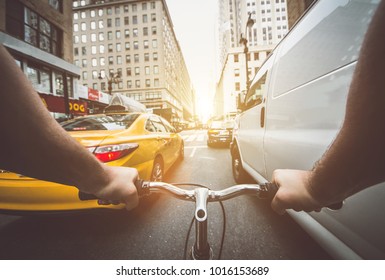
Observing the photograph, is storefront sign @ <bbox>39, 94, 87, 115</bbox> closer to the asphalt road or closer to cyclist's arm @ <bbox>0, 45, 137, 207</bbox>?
the asphalt road

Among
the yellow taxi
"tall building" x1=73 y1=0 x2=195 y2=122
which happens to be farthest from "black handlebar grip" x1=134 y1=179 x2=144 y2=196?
"tall building" x1=73 y1=0 x2=195 y2=122

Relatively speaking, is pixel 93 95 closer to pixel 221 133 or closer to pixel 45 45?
pixel 45 45

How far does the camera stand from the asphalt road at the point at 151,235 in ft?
5.76

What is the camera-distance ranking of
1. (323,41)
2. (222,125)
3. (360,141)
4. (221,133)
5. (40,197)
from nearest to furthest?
(360,141)
(323,41)
(40,197)
(221,133)
(222,125)

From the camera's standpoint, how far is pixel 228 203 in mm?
2885

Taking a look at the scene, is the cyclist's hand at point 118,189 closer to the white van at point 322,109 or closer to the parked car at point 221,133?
the white van at point 322,109

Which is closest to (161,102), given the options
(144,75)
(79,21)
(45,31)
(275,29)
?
(144,75)

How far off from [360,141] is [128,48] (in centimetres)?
5574

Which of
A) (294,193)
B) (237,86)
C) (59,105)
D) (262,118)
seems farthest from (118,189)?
(237,86)

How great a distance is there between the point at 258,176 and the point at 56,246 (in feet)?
7.90

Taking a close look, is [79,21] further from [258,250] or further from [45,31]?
[258,250]

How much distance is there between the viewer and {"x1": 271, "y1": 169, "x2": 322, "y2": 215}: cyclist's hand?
718 mm

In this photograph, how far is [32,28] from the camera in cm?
1173

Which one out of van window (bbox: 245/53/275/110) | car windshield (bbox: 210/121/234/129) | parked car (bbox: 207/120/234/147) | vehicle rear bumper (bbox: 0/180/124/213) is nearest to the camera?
vehicle rear bumper (bbox: 0/180/124/213)
